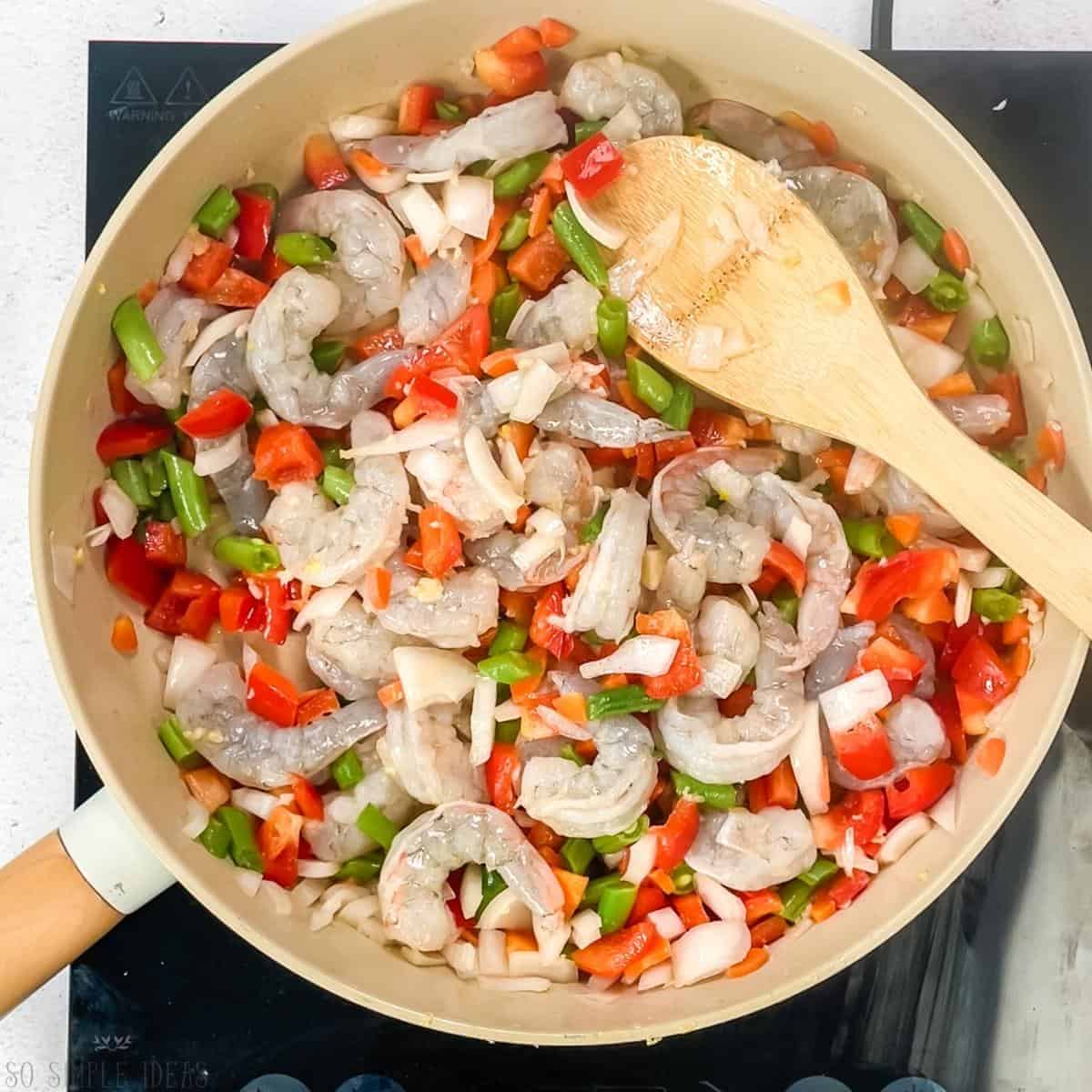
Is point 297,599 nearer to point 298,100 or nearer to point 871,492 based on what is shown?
point 298,100

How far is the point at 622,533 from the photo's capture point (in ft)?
4.71

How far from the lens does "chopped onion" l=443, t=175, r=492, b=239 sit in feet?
4.80

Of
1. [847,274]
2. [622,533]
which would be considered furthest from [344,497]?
[847,274]

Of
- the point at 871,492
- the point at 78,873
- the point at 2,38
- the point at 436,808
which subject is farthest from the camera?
the point at 2,38

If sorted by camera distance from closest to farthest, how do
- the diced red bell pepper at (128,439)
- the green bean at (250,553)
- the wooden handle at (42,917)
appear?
the wooden handle at (42,917)
the diced red bell pepper at (128,439)
the green bean at (250,553)

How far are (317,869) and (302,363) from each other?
606mm

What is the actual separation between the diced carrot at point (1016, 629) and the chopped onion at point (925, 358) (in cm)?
30

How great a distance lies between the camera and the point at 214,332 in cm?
143

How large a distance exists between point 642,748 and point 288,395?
0.59 m

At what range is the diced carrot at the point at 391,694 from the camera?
145 centimetres

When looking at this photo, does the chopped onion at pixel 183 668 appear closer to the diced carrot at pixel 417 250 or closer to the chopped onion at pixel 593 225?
the diced carrot at pixel 417 250

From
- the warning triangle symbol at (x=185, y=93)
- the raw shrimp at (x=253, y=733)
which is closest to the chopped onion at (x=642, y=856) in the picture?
the raw shrimp at (x=253, y=733)

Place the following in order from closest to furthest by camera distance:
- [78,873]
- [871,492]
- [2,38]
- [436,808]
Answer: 1. [78,873]
2. [436,808]
3. [871,492]
4. [2,38]

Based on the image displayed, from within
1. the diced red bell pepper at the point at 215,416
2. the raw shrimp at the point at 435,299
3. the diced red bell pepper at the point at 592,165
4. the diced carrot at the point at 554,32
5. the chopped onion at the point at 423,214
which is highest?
the diced carrot at the point at 554,32
